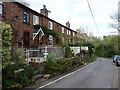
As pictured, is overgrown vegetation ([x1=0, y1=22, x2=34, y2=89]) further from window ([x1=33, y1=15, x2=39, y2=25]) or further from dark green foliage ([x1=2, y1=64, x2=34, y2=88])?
window ([x1=33, y1=15, x2=39, y2=25])

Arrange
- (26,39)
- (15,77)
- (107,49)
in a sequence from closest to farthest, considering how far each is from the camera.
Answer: (15,77) → (26,39) → (107,49)

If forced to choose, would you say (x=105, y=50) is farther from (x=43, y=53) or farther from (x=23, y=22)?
(x=43, y=53)

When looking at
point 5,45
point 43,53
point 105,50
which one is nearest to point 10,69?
point 5,45

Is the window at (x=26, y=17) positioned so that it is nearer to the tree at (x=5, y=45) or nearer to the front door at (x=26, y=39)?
the front door at (x=26, y=39)

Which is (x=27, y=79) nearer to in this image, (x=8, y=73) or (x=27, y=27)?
(x=8, y=73)

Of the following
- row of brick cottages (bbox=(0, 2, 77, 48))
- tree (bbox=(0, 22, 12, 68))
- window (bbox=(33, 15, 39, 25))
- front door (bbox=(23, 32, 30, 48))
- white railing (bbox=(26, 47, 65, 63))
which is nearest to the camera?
tree (bbox=(0, 22, 12, 68))

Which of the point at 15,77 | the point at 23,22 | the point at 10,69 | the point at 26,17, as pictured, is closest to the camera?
the point at 10,69

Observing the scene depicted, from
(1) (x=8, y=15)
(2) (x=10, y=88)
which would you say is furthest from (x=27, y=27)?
(2) (x=10, y=88)

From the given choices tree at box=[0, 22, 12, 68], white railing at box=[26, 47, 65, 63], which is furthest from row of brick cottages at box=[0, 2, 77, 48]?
tree at box=[0, 22, 12, 68]

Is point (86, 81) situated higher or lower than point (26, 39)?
lower

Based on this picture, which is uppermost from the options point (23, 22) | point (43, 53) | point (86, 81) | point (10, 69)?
point (23, 22)

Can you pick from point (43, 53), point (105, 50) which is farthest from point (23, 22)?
point (105, 50)

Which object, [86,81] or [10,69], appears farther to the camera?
[86,81]

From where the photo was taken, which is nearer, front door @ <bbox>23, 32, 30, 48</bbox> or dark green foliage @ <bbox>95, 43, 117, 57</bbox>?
front door @ <bbox>23, 32, 30, 48</bbox>
